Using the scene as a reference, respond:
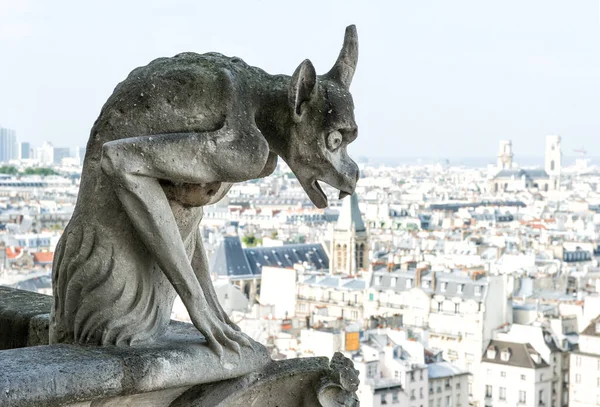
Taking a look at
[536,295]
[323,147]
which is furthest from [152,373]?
[536,295]

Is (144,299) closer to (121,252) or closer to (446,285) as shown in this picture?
(121,252)

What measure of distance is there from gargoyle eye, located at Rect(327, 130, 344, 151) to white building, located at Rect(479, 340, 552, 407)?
2211 centimetres

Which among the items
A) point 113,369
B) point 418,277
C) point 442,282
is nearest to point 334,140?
point 113,369

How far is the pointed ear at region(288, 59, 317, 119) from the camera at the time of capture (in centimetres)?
214

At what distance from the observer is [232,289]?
32.9m

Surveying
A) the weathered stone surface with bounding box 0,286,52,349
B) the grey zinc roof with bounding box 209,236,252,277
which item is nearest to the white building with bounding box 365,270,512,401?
the grey zinc roof with bounding box 209,236,252,277

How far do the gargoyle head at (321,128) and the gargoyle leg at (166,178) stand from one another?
15cm

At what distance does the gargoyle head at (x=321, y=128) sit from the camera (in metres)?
2.16

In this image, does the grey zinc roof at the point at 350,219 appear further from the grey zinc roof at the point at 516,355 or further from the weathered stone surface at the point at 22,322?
the weathered stone surface at the point at 22,322

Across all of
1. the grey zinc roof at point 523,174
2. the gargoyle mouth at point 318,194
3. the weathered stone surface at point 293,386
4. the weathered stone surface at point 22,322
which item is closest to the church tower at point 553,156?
the grey zinc roof at point 523,174

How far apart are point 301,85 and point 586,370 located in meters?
22.8

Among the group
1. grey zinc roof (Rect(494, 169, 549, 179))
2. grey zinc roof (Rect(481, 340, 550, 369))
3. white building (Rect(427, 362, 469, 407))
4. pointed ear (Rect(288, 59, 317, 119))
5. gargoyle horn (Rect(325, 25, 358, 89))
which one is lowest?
white building (Rect(427, 362, 469, 407))

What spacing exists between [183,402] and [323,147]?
1.75ft

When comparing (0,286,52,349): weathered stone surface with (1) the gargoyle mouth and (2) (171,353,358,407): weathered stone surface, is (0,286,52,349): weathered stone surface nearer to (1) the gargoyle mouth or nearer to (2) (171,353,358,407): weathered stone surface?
(2) (171,353,358,407): weathered stone surface
